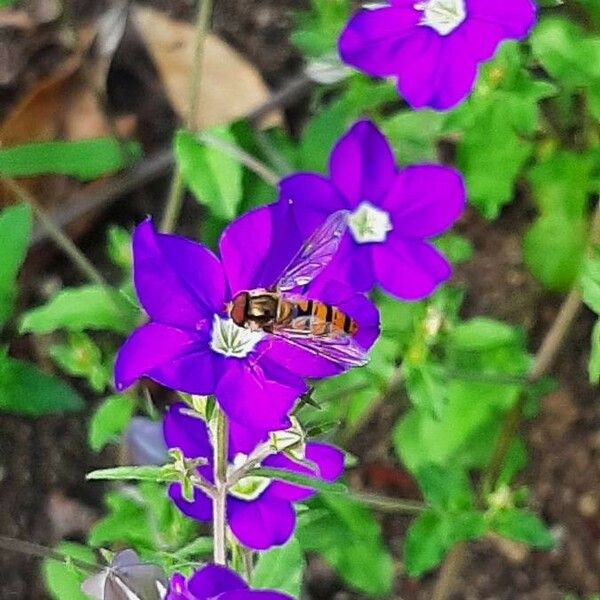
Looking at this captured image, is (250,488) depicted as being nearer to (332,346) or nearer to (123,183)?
(332,346)

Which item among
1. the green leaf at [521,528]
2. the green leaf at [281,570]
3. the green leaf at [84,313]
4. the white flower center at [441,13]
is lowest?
the green leaf at [521,528]

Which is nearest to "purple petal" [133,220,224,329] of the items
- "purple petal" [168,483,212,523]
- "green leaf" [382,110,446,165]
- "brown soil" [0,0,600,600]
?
"purple petal" [168,483,212,523]

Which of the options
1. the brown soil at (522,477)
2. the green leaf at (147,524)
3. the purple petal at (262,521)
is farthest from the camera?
the brown soil at (522,477)

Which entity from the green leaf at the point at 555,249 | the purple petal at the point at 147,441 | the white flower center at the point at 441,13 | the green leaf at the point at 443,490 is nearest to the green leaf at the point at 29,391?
the purple petal at the point at 147,441

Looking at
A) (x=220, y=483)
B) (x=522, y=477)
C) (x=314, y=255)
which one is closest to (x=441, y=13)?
(x=314, y=255)

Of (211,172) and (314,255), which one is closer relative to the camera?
(314,255)

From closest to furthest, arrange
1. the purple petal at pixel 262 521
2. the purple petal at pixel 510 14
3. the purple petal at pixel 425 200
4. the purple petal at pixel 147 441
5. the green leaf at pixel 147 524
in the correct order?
the purple petal at pixel 262 521
the purple petal at pixel 510 14
the green leaf at pixel 147 524
the purple petal at pixel 425 200
the purple petal at pixel 147 441

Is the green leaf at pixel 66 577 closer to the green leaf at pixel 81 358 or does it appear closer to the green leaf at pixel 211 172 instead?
the green leaf at pixel 81 358
